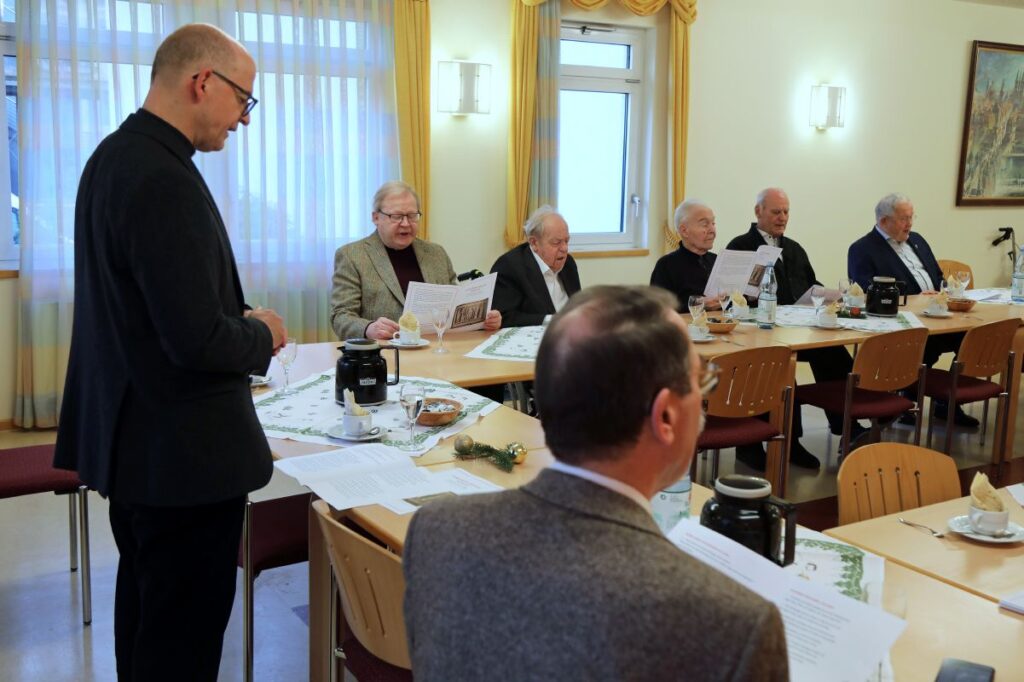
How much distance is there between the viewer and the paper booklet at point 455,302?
402 cm

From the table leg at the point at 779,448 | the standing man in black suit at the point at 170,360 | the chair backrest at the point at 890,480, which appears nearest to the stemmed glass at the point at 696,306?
the table leg at the point at 779,448

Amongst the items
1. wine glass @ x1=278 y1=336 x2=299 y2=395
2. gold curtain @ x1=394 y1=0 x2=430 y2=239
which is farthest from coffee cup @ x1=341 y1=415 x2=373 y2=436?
gold curtain @ x1=394 y1=0 x2=430 y2=239

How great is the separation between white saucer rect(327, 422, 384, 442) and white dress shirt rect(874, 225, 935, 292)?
4.55m

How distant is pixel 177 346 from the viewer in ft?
6.31

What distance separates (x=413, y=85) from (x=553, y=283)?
1902 millimetres

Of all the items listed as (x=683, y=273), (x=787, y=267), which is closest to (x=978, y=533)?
(x=683, y=273)

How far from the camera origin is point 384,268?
174 inches

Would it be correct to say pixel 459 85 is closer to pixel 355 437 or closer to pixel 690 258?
pixel 690 258

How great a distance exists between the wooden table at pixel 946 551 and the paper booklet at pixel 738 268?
9.26 feet

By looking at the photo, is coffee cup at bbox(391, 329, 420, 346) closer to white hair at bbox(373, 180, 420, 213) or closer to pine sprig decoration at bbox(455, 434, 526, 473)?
white hair at bbox(373, 180, 420, 213)

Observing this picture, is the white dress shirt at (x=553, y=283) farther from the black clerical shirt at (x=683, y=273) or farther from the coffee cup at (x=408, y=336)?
the coffee cup at (x=408, y=336)

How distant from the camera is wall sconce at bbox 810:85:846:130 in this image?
309 inches

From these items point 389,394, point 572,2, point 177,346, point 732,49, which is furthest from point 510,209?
point 177,346

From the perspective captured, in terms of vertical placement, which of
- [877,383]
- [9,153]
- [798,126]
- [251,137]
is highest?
[798,126]
